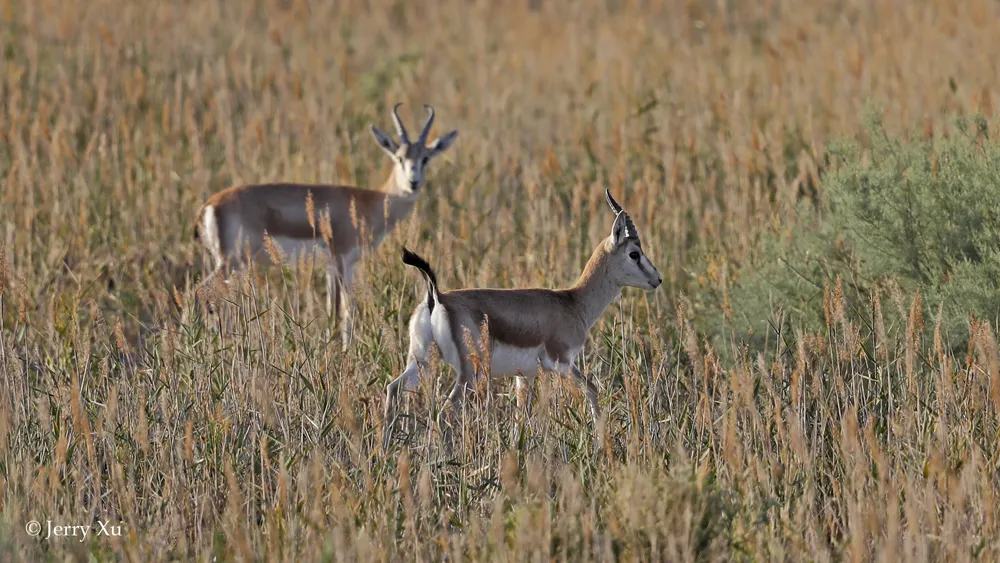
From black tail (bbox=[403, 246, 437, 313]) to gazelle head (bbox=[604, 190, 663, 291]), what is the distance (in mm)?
1196

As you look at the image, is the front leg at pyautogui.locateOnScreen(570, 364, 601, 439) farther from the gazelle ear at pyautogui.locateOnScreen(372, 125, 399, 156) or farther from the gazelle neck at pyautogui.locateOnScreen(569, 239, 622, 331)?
the gazelle ear at pyautogui.locateOnScreen(372, 125, 399, 156)

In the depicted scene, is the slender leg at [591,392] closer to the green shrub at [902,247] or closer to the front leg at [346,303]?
the green shrub at [902,247]

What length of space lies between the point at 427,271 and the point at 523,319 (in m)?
0.74

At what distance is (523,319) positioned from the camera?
6.05 m

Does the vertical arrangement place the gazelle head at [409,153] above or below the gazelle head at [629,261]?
above

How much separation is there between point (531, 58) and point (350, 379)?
902cm

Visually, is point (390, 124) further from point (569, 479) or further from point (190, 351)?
point (569, 479)

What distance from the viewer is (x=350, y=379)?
510cm

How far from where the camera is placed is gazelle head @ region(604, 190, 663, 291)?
6.50 metres

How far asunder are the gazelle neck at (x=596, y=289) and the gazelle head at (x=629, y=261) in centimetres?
5

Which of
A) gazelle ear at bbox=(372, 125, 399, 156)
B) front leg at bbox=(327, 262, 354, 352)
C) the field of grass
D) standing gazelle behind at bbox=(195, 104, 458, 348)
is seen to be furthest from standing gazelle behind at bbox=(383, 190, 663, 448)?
→ gazelle ear at bbox=(372, 125, 399, 156)

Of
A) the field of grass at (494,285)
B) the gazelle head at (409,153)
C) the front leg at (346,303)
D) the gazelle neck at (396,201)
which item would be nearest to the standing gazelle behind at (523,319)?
the field of grass at (494,285)

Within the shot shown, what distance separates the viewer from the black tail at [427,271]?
17.4 ft

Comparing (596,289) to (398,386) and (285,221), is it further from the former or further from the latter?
(285,221)
